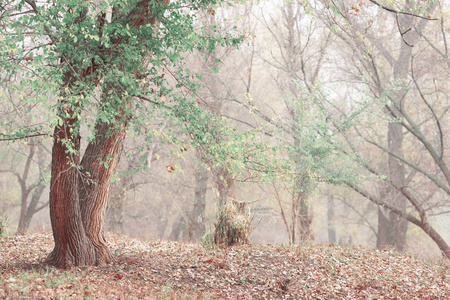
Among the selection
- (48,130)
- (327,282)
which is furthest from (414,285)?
(48,130)

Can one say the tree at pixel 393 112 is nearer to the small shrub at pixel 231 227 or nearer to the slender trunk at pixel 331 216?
the small shrub at pixel 231 227

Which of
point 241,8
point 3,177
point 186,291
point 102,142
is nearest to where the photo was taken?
point 186,291

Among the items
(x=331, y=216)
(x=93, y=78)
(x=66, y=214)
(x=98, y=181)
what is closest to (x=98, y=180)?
(x=98, y=181)

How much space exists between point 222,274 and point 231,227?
1970 mm

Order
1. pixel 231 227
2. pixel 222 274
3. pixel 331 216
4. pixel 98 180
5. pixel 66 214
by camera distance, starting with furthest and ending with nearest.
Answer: pixel 331 216
pixel 231 227
pixel 222 274
pixel 98 180
pixel 66 214

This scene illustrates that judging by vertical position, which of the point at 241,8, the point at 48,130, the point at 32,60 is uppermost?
the point at 241,8

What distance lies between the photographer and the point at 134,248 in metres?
8.08

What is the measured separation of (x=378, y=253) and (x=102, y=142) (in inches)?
264

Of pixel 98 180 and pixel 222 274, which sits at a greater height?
pixel 98 180

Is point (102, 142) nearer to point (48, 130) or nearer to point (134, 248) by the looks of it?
point (48, 130)

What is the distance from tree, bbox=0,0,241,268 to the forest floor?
652 mm

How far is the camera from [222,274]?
6.40m

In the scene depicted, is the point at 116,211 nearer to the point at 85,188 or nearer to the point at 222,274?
the point at 85,188

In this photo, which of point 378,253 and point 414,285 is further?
point 378,253
